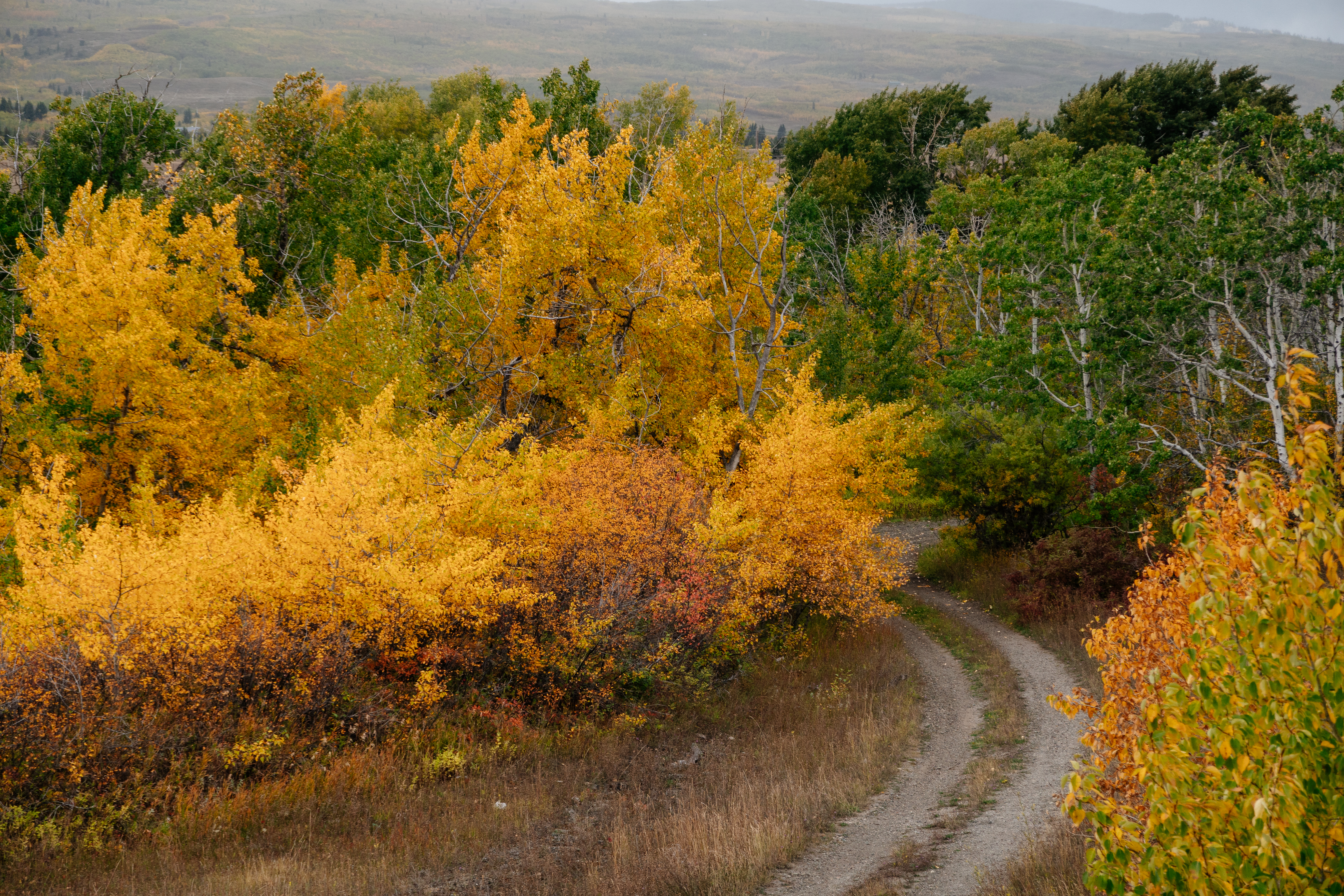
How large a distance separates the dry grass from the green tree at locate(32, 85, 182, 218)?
26.1m

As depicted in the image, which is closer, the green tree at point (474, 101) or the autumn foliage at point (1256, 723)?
the autumn foliage at point (1256, 723)

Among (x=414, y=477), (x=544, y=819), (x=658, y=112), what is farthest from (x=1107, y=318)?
(x=658, y=112)

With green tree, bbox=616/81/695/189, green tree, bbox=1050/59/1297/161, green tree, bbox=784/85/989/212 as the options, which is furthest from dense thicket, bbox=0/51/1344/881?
green tree, bbox=784/85/989/212

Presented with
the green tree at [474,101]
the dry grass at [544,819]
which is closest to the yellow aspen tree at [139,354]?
the dry grass at [544,819]

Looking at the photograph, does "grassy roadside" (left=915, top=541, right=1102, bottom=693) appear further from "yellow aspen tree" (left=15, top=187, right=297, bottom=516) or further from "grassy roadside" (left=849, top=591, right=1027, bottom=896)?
"yellow aspen tree" (left=15, top=187, right=297, bottom=516)

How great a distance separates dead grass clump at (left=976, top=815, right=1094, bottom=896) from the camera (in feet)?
28.4

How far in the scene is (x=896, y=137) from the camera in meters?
55.5

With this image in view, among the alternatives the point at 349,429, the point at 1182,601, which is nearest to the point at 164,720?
the point at 349,429

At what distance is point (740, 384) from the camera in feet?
88.9

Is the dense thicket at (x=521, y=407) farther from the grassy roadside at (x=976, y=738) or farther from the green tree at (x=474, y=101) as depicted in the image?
the grassy roadside at (x=976, y=738)

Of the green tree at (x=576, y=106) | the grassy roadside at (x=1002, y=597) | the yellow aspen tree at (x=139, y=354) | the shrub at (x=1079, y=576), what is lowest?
the grassy roadside at (x=1002, y=597)

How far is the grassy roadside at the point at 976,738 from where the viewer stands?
10.3m

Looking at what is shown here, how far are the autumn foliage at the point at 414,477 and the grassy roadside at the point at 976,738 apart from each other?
10.2ft

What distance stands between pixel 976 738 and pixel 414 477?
11.9 m
